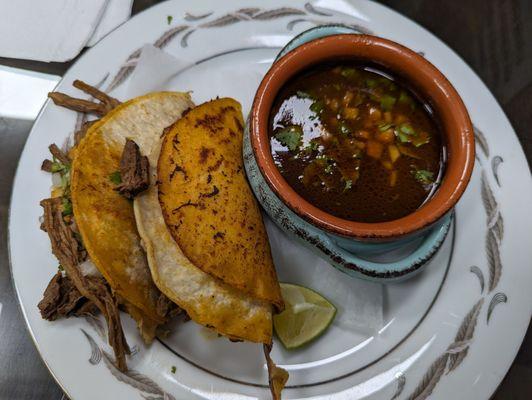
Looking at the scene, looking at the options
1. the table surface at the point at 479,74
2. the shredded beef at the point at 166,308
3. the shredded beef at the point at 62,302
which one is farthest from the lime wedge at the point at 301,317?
the table surface at the point at 479,74

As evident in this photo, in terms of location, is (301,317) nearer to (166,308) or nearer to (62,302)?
(166,308)

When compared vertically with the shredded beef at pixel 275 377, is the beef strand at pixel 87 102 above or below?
above

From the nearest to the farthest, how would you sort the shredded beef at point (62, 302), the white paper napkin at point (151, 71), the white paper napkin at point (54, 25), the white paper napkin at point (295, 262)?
the shredded beef at point (62, 302) < the white paper napkin at point (295, 262) < the white paper napkin at point (151, 71) < the white paper napkin at point (54, 25)

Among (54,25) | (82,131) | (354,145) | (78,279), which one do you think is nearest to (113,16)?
(54,25)

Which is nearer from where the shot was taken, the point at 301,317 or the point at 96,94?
the point at 301,317

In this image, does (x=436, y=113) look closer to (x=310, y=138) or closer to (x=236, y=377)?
(x=310, y=138)

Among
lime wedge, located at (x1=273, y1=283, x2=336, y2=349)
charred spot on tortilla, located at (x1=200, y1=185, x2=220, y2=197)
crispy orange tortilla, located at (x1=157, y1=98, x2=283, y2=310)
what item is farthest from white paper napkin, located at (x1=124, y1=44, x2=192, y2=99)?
lime wedge, located at (x1=273, y1=283, x2=336, y2=349)

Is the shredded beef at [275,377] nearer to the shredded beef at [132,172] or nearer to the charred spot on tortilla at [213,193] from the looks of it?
the charred spot on tortilla at [213,193]
